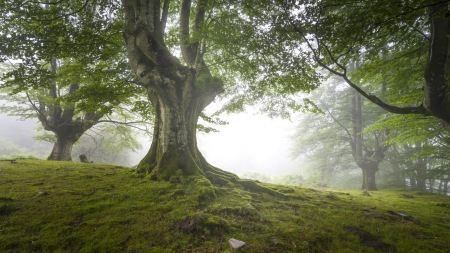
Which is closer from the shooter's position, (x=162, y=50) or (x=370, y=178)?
(x=162, y=50)

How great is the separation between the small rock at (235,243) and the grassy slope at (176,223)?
7 cm

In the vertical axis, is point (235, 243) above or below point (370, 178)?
below

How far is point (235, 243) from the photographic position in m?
2.53

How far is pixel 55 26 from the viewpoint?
427cm

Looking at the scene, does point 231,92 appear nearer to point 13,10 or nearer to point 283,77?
point 283,77

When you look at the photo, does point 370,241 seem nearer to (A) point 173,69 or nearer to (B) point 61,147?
(A) point 173,69

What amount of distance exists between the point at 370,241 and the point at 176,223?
3.09 meters

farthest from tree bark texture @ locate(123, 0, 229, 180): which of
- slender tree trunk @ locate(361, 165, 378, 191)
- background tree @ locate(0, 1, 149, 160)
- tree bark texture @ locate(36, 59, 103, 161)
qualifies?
slender tree trunk @ locate(361, 165, 378, 191)

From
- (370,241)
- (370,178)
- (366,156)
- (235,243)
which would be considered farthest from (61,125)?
(370,178)

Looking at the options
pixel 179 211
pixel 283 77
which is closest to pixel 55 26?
pixel 179 211

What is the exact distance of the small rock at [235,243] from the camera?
2.45 meters

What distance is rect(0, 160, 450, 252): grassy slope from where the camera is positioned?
2.41 meters

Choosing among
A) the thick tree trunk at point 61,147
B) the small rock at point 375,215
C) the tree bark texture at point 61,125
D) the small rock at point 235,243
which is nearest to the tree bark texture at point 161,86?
the small rock at point 235,243

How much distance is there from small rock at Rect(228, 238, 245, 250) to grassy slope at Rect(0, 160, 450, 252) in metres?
0.07
